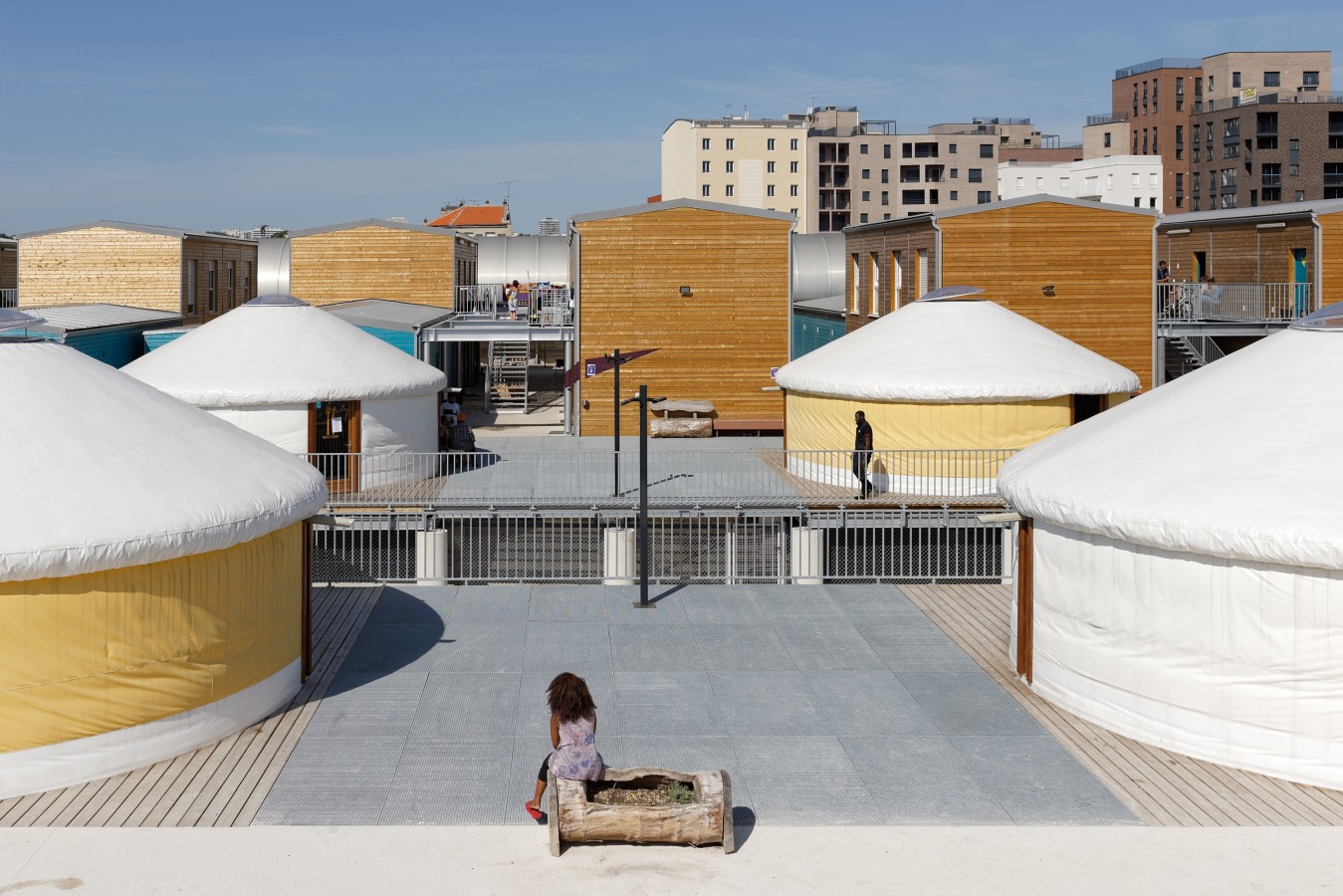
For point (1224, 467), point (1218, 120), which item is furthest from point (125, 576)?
point (1218, 120)

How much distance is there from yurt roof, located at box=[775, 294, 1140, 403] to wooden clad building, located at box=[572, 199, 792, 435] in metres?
6.60

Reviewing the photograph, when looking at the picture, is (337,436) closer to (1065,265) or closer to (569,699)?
(569,699)

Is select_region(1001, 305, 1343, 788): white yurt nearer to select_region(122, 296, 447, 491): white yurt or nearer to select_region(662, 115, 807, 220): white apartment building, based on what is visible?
select_region(122, 296, 447, 491): white yurt

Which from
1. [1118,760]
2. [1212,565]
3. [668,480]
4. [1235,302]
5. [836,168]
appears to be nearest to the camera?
[1212,565]

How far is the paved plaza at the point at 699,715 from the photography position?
35.1ft

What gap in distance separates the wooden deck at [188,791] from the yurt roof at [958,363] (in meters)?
12.7

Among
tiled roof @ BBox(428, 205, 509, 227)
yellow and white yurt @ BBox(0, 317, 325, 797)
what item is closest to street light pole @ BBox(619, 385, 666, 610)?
yellow and white yurt @ BBox(0, 317, 325, 797)

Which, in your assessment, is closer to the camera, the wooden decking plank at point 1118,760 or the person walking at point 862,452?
the wooden decking plank at point 1118,760

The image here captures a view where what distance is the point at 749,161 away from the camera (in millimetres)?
96188

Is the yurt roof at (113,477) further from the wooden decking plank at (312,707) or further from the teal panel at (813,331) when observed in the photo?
the teal panel at (813,331)

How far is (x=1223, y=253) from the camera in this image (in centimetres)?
3512

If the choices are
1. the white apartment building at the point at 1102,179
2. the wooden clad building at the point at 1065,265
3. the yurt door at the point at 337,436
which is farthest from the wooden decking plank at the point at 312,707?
the white apartment building at the point at 1102,179

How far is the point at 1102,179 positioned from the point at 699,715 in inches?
3145

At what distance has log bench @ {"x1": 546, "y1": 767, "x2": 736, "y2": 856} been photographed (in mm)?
9781
